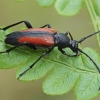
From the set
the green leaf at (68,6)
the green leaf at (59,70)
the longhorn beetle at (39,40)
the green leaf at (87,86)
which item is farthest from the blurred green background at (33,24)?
the green leaf at (87,86)

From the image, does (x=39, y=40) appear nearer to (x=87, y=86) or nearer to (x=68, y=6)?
(x=68, y=6)

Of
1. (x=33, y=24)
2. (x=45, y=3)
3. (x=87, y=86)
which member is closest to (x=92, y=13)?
(x=45, y=3)

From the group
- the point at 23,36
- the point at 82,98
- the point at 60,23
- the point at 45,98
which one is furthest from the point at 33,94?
the point at 82,98

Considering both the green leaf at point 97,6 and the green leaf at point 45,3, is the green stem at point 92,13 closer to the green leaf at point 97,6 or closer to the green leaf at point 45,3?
the green leaf at point 97,6

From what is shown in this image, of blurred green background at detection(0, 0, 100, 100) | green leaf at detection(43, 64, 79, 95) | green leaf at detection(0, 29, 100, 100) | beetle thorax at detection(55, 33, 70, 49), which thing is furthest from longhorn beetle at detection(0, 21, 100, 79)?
blurred green background at detection(0, 0, 100, 100)

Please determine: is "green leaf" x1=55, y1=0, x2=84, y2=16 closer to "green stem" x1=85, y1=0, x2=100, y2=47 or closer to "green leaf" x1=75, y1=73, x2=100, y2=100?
"green stem" x1=85, y1=0, x2=100, y2=47

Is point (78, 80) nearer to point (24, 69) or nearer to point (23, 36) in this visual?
point (24, 69)
